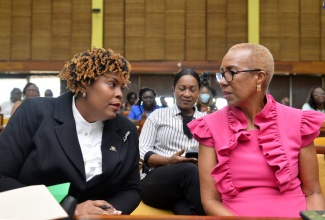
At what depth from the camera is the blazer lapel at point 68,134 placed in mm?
1861

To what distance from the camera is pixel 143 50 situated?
1219 cm

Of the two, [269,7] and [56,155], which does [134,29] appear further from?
[56,155]

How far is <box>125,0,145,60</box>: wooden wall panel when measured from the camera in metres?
12.2

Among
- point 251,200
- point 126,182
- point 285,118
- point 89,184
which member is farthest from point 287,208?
point 89,184

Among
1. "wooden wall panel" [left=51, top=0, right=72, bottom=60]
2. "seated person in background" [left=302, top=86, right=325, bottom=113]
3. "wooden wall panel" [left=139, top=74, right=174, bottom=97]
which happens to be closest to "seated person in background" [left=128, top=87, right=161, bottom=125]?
"seated person in background" [left=302, top=86, right=325, bottom=113]

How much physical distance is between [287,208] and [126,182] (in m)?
0.76

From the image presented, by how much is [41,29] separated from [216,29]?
5.08m

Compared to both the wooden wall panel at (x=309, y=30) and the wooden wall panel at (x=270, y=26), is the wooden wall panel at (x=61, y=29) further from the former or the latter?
the wooden wall panel at (x=309, y=30)

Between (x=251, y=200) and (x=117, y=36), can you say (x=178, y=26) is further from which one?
(x=251, y=200)

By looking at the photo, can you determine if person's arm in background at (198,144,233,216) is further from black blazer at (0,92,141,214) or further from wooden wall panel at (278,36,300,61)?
wooden wall panel at (278,36,300,61)

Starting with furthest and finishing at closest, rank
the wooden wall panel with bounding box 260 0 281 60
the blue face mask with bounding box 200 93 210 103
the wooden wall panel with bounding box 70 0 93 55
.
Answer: the wooden wall panel with bounding box 70 0 93 55, the wooden wall panel with bounding box 260 0 281 60, the blue face mask with bounding box 200 93 210 103

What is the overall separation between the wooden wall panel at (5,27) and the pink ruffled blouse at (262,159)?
37.4 ft

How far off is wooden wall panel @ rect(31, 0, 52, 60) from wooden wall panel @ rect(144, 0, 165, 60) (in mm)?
2842

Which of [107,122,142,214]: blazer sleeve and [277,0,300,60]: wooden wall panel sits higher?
[277,0,300,60]: wooden wall panel
